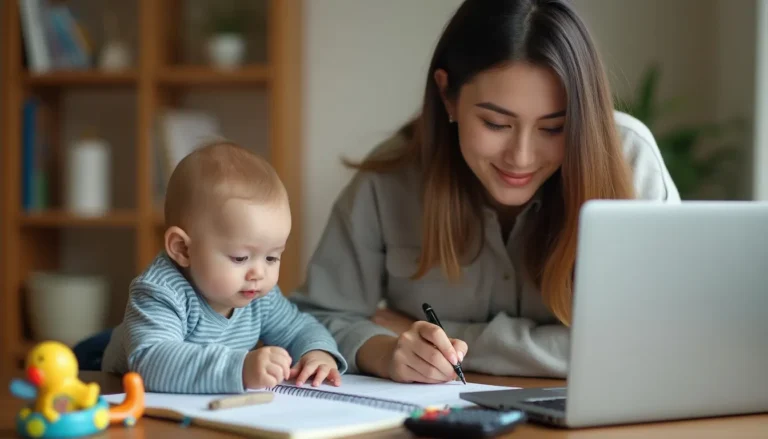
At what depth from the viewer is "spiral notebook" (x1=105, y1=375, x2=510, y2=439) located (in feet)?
2.88

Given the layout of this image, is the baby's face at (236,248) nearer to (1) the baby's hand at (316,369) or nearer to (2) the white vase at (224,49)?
(1) the baby's hand at (316,369)

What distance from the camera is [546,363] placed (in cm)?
132

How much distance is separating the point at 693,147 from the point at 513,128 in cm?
159

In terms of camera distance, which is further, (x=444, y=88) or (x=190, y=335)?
(x=444, y=88)

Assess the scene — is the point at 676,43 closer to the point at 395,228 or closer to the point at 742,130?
the point at 742,130

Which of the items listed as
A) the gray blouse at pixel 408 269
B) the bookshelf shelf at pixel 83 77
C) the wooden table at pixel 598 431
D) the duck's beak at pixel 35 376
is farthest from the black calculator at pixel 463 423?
the bookshelf shelf at pixel 83 77

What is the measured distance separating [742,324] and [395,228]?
0.76 metres

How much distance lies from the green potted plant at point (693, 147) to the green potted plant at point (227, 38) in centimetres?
128

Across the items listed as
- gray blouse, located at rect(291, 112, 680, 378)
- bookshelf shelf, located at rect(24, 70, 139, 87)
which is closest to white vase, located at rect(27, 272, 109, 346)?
bookshelf shelf, located at rect(24, 70, 139, 87)

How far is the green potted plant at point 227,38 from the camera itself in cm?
303

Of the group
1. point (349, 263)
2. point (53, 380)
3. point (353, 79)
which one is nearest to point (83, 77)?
point (353, 79)

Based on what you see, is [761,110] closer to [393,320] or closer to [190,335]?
[393,320]

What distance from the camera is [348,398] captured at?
41.5 inches

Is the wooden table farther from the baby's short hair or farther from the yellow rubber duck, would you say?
the baby's short hair
